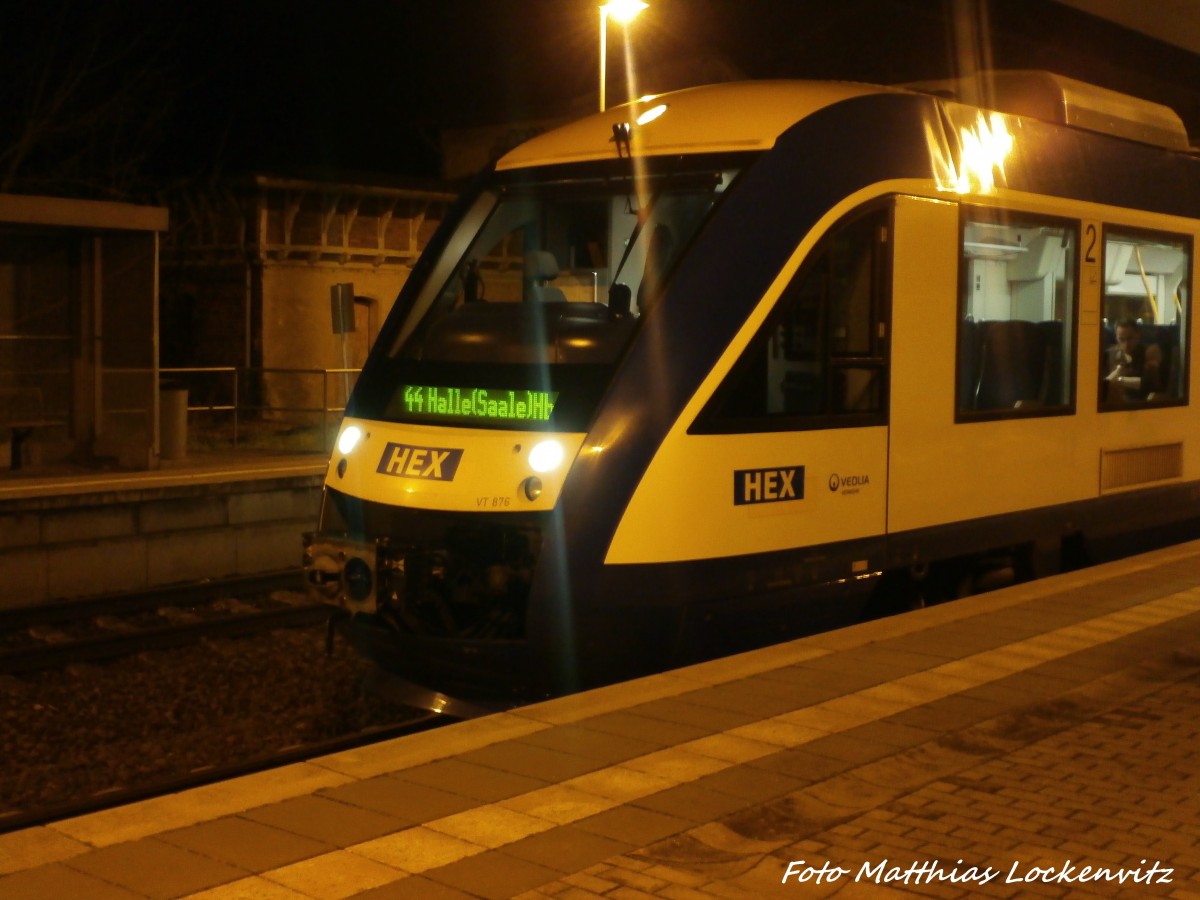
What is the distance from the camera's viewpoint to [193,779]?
6621 millimetres

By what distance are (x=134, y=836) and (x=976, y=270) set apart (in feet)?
17.6

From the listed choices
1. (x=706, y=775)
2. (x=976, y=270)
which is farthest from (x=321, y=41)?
(x=706, y=775)

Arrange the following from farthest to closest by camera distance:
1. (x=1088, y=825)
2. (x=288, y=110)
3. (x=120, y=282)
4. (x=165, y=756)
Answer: (x=288, y=110), (x=120, y=282), (x=165, y=756), (x=1088, y=825)

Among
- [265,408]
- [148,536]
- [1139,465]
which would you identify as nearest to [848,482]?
[1139,465]

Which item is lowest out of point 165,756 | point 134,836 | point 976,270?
point 165,756

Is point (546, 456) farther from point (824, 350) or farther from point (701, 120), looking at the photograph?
point (701, 120)

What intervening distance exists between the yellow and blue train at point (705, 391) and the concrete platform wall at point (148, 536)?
571 centimetres

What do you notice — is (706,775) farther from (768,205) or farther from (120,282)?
(120,282)

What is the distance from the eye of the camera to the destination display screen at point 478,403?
22.2 feet

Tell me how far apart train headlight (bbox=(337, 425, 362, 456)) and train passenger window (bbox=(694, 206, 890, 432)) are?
171 centimetres

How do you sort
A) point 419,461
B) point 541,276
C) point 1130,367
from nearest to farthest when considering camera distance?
point 419,461 → point 541,276 → point 1130,367

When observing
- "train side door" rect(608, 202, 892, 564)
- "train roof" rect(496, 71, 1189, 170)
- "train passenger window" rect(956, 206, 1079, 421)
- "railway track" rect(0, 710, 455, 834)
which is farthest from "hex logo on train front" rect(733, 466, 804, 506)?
"railway track" rect(0, 710, 455, 834)

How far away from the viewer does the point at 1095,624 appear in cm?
777

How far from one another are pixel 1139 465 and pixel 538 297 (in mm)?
4412
